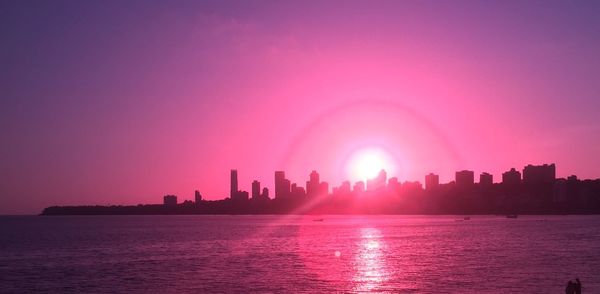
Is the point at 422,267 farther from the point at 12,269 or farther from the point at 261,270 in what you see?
the point at 12,269

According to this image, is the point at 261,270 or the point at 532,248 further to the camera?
the point at 532,248

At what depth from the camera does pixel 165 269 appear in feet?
277

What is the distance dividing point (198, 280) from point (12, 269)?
31.0 metres

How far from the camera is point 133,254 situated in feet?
362

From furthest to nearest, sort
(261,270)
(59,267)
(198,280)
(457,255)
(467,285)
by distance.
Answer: (457,255)
(59,267)
(261,270)
(198,280)
(467,285)

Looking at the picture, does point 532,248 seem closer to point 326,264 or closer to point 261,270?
point 326,264

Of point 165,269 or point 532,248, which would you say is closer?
point 165,269

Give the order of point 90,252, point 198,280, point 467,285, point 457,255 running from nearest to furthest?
point 467,285 → point 198,280 → point 457,255 → point 90,252

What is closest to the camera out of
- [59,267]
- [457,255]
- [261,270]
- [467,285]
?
[467,285]

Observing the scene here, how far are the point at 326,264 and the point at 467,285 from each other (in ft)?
91.7

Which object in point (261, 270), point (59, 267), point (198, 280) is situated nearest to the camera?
point (198, 280)

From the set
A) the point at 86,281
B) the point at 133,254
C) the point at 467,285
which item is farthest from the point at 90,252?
the point at 467,285

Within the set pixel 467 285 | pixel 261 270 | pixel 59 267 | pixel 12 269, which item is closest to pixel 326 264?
pixel 261 270

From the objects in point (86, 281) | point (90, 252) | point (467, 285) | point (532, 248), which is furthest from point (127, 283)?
point (532, 248)
